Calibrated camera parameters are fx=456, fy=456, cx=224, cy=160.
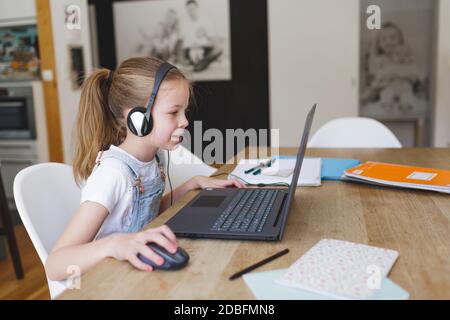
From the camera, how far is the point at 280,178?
139 centimetres

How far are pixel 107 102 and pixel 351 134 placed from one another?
4.40ft

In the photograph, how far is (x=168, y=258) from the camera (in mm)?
724

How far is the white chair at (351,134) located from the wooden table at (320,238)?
3.07 feet

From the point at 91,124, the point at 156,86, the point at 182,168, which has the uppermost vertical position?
the point at 156,86

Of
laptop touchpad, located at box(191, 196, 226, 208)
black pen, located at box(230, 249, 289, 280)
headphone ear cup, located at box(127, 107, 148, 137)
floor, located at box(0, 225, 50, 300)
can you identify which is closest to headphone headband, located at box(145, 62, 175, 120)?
headphone ear cup, located at box(127, 107, 148, 137)

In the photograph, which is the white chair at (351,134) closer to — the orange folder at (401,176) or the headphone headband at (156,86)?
the orange folder at (401,176)

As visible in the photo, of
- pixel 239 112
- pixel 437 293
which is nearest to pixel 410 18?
pixel 239 112

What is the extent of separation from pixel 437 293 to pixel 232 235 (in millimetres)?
367

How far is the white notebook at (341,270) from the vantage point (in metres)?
0.65

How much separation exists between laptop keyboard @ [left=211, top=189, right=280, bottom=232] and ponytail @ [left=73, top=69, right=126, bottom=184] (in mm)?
420

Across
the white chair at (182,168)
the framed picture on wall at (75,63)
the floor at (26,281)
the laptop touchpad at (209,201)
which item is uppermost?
the framed picture on wall at (75,63)

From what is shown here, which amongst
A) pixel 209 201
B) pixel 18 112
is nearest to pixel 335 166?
pixel 209 201

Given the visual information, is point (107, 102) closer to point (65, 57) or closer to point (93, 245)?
point (93, 245)

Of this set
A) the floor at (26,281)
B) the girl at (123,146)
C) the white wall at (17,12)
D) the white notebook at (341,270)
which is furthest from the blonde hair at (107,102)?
the white wall at (17,12)
